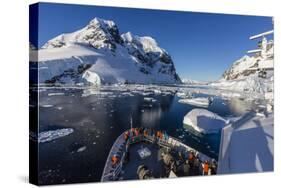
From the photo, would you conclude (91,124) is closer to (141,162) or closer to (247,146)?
(141,162)

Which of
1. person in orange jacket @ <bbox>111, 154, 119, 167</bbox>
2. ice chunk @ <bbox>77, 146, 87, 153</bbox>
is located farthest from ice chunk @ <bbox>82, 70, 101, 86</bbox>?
person in orange jacket @ <bbox>111, 154, 119, 167</bbox>

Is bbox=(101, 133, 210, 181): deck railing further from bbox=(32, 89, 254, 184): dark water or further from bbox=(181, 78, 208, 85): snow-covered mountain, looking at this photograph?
bbox=(181, 78, 208, 85): snow-covered mountain

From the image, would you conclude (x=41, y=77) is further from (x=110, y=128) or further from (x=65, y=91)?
(x=110, y=128)

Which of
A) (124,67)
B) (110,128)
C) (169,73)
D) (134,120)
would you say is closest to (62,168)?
(110,128)

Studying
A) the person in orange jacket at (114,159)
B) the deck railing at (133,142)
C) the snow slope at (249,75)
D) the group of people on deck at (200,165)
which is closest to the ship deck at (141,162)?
the deck railing at (133,142)

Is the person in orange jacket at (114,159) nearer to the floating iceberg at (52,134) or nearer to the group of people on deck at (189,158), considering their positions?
the group of people on deck at (189,158)

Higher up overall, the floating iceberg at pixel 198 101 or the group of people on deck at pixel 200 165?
the floating iceberg at pixel 198 101

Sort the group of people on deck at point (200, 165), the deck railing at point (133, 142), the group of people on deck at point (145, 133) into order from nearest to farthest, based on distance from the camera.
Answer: the deck railing at point (133, 142) → the group of people on deck at point (145, 133) → the group of people on deck at point (200, 165)

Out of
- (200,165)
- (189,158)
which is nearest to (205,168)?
(200,165)
